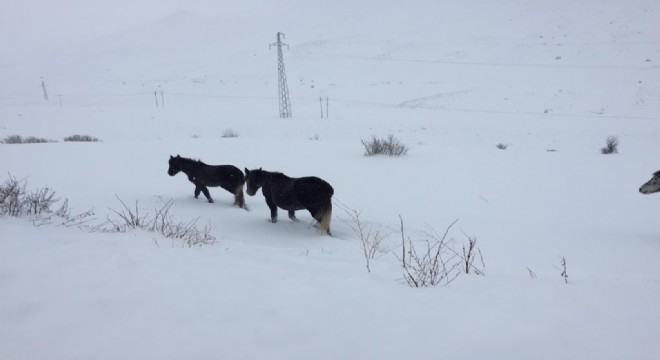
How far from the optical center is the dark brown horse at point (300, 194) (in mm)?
6559

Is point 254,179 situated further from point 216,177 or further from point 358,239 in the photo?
point 358,239

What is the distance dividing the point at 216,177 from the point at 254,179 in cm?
103

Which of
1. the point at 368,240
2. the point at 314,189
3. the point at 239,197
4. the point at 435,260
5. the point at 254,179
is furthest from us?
the point at 239,197

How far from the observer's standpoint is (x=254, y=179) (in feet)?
24.3

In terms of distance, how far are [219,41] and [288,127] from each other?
56.5 metres

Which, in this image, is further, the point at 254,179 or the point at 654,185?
the point at 254,179

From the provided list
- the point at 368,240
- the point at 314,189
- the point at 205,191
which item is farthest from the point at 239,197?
the point at 368,240

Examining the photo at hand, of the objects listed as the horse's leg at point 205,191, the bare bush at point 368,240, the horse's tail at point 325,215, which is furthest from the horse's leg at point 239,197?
the bare bush at point 368,240

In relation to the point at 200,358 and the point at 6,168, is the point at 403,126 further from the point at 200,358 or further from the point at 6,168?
the point at 200,358

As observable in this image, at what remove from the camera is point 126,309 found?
7.63 feet

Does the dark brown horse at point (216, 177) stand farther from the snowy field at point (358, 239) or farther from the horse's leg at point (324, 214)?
the horse's leg at point (324, 214)

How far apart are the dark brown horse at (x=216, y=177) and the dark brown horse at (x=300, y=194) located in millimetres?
772

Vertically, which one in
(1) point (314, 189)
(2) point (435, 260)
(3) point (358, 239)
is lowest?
(3) point (358, 239)

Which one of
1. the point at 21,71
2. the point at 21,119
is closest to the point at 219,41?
the point at 21,71
